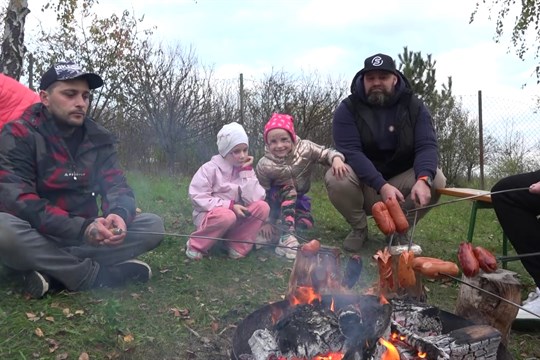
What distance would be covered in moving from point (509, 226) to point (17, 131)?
→ 3.10 meters

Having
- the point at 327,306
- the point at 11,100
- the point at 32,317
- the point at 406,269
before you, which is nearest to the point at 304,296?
the point at 327,306

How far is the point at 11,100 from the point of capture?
13.3 feet

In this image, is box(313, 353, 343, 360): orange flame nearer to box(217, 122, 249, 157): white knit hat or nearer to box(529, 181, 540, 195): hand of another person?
box(529, 181, 540, 195): hand of another person

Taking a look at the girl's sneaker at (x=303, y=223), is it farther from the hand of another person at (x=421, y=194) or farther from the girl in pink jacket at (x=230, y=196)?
the hand of another person at (x=421, y=194)

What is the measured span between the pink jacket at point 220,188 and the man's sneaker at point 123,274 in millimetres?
771

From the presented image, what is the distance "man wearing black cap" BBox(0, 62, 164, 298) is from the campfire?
1.09 meters

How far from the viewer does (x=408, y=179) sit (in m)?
4.29

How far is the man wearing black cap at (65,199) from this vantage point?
3053mm

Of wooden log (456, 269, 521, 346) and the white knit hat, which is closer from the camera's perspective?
wooden log (456, 269, 521, 346)

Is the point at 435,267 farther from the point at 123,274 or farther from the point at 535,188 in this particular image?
the point at 123,274

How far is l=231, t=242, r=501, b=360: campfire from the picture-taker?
2.17 m

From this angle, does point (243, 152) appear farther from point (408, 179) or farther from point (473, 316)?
point (473, 316)

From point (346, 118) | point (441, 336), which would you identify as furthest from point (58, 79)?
point (441, 336)

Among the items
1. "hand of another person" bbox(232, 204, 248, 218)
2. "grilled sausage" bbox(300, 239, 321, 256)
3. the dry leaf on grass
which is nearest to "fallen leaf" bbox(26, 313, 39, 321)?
the dry leaf on grass
